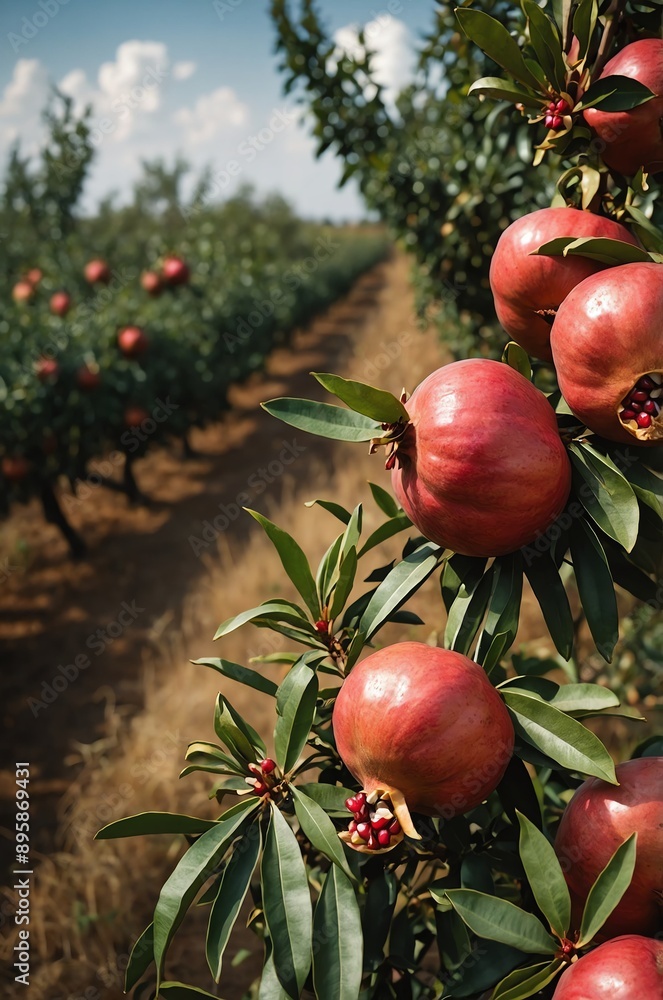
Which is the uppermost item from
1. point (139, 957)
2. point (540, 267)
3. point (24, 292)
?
point (24, 292)

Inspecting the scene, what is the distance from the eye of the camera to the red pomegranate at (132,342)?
6.43 meters

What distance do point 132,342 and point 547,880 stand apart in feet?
20.5

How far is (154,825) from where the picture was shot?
2.75ft

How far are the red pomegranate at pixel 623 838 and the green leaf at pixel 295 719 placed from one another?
1.02 feet

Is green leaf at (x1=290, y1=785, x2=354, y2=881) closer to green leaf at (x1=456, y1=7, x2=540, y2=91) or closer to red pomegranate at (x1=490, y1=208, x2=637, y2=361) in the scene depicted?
red pomegranate at (x1=490, y1=208, x2=637, y2=361)

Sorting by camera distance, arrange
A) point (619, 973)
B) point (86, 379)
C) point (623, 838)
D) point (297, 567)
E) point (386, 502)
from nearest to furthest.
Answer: point (619, 973) < point (623, 838) < point (297, 567) < point (386, 502) < point (86, 379)

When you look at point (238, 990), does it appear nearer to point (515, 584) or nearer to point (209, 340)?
point (515, 584)

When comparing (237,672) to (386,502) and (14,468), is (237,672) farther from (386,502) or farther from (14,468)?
(14,468)

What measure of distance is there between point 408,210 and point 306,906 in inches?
137

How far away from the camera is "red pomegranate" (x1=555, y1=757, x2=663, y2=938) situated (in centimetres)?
75

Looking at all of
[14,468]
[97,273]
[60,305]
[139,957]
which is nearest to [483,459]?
[139,957]

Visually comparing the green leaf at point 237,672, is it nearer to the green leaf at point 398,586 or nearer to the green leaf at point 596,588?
the green leaf at point 398,586

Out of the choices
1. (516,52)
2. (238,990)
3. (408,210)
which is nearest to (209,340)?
(408,210)

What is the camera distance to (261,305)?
34.1 feet
